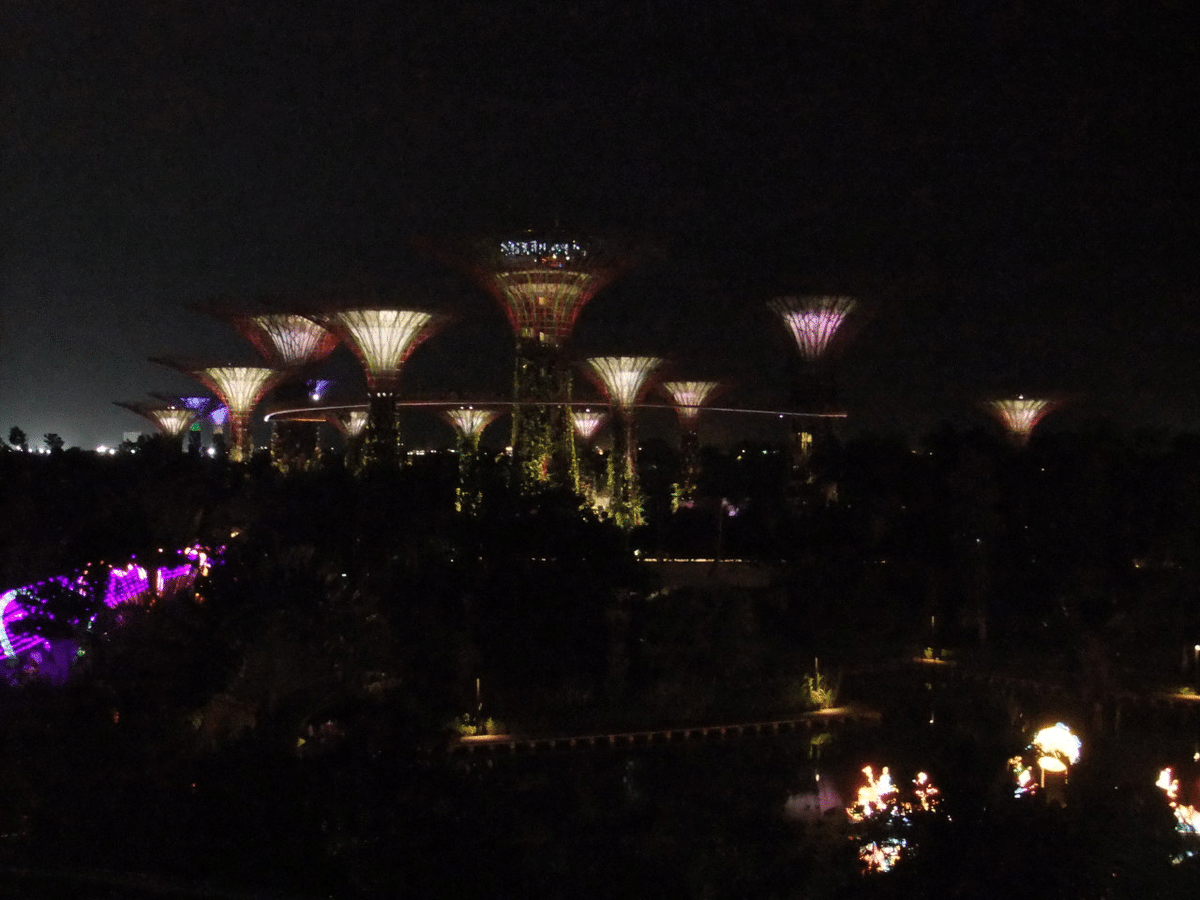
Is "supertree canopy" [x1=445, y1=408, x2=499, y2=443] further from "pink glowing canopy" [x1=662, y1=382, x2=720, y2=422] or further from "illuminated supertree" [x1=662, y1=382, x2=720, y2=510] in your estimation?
"pink glowing canopy" [x1=662, y1=382, x2=720, y2=422]

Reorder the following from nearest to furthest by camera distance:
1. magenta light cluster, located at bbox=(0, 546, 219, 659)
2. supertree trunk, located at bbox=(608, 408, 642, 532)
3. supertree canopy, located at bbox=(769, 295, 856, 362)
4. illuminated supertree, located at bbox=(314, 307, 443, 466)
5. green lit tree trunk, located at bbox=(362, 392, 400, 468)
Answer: magenta light cluster, located at bbox=(0, 546, 219, 659), green lit tree trunk, located at bbox=(362, 392, 400, 468), illuminated supertree, located at bbox=(314, 307, 443, 466), supertree trunk, located at bbox=(608, 408, 642, 532), supertree canopy, located at bbox=(769, 295, 856, 362)

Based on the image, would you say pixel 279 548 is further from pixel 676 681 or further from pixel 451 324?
pixel 451 324

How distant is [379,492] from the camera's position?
27.8 metres

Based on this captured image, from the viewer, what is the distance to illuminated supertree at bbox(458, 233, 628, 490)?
31.2m

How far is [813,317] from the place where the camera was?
3816 centimetres

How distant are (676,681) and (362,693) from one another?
1057 cm

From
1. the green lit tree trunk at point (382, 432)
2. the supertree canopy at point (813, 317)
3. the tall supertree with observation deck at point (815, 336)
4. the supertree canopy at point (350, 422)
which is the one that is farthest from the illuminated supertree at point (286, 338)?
the supertree canopy at point (350, 422)

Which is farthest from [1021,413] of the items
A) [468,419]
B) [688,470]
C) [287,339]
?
[287,339]

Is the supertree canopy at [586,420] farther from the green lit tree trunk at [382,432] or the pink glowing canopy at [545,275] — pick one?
the pink glowing canopy at [545,275]

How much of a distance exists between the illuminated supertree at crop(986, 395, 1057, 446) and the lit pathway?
27937 mm

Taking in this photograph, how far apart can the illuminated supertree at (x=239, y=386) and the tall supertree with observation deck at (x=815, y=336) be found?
65.5 ft

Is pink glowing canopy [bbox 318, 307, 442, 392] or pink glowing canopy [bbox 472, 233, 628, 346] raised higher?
pink glowing canopy [bbox 472, 233, 628, 346]

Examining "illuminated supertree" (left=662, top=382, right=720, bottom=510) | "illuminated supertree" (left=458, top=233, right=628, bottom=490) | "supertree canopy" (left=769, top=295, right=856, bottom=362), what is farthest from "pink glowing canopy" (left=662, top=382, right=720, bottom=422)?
"illuminated supertree" (left=458, top=233, right=628, bottom=490)

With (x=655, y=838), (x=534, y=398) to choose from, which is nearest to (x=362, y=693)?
(x=655, y=838)
